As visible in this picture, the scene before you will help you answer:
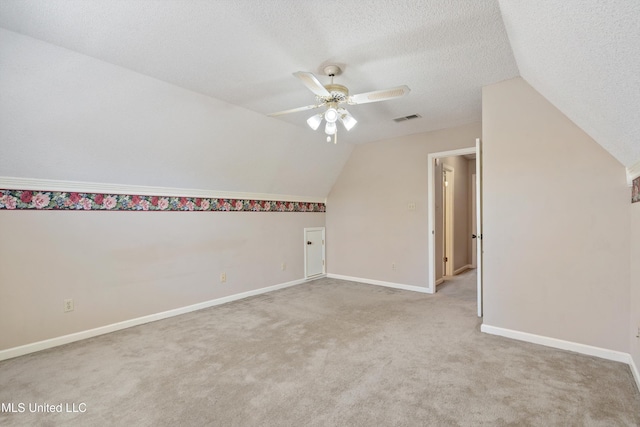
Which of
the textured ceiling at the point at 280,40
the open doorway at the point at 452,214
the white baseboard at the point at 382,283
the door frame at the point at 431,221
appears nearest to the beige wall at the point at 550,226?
the open doorway at the point at 452,214

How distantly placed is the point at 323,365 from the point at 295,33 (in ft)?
8.23

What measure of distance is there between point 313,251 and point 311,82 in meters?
3.79

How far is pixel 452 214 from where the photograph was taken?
243 inches

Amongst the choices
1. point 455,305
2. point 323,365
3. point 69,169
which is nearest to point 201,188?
point 69,169

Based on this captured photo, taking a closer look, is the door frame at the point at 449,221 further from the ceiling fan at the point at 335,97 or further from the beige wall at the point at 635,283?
the ceiling fan at the point at 335,97

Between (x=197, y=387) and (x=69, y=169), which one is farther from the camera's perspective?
(x=69, y=169)

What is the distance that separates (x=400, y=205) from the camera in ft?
16.1

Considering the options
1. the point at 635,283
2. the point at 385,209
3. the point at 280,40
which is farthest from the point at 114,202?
the point at 635,283

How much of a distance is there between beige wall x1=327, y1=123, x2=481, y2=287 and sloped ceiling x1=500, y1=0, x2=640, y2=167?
204 cm

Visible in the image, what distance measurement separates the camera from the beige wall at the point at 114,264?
2639 mm

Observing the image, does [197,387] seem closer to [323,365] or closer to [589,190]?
[323,365]

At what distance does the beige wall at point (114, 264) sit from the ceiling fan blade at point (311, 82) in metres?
2.46

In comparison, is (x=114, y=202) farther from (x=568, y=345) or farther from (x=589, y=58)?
(x=568, y=345)

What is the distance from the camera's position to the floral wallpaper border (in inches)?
105
